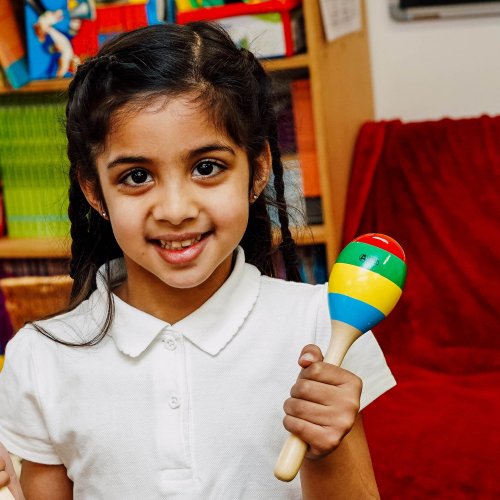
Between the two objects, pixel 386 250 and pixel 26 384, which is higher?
pixel 386 250

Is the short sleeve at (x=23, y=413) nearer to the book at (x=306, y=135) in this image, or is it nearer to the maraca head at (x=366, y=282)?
the maraca head at (x=366, y=282)

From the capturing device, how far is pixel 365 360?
1038 mm

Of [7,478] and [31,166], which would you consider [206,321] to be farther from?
[31,166]

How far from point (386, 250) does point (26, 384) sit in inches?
16.4

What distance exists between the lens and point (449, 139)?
2098mm

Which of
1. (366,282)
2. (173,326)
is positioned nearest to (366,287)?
(366,282)

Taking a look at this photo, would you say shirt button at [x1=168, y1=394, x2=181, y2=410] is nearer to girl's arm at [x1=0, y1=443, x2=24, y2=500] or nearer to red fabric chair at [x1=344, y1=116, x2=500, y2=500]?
girl's arm at [x1=0, y1=443, x2=24, y2=500]

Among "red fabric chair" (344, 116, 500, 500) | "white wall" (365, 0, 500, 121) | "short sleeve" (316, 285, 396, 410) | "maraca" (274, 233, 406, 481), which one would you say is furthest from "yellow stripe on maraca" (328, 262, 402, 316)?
"white wall" (365, 0, 500, 121)

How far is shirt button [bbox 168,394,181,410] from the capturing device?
990 millimetres

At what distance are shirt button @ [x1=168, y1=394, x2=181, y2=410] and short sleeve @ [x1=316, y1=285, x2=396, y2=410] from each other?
0.16 meters

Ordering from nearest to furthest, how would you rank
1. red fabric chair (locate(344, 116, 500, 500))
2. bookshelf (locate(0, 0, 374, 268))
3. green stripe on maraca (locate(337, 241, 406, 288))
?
green stripe on maraca (locate(337, 241, 406, 288))
red fabric chair (locate(344, 116, 500, 500))
bookshelf (locate(0, 0, 374, 268))

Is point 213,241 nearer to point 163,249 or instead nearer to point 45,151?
point 163,249

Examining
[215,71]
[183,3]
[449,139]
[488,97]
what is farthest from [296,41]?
[215,71]

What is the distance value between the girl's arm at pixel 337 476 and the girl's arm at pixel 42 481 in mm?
284
